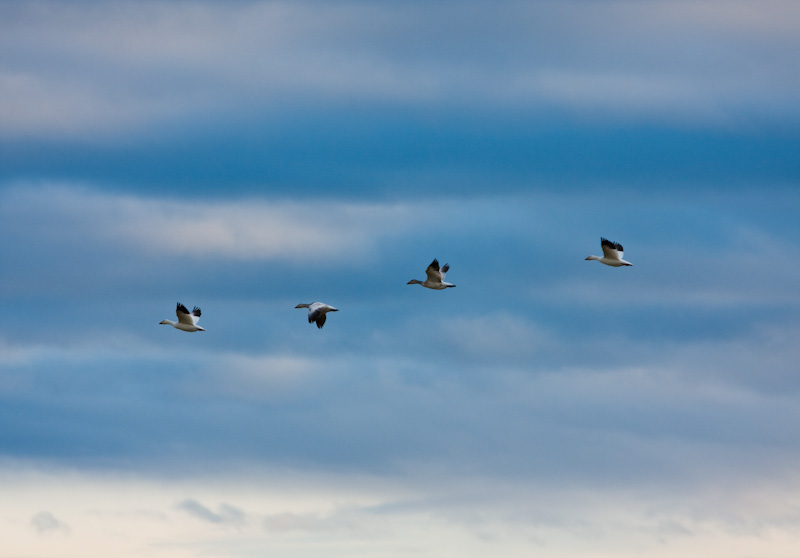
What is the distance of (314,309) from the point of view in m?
186

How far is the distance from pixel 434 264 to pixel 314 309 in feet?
59.7

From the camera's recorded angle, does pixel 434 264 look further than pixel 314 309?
Yes

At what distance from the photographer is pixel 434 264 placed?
655ft
